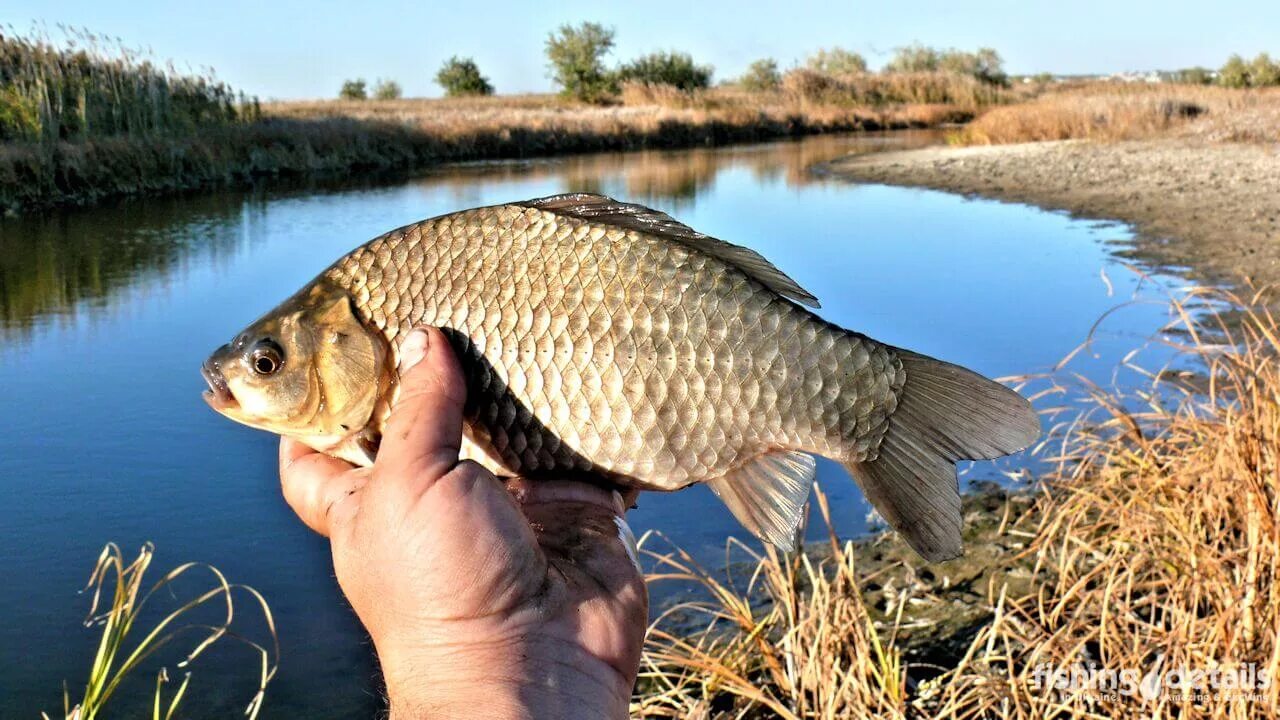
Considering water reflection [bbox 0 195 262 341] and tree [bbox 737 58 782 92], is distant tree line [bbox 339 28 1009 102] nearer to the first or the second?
tree [bbox 737 58 782 92]

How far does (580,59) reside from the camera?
44438mm

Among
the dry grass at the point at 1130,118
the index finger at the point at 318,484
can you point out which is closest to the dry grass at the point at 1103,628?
the index finger at the point at 318,484

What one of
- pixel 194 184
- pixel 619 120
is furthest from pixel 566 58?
pixel 194 184

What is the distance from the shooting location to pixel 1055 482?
12.7ft

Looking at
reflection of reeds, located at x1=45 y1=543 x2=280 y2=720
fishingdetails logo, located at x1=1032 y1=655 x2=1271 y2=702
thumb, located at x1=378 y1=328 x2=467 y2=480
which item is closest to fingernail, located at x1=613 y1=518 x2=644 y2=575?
thumb, located at x1=378 y1=328 x2=467 y2=480

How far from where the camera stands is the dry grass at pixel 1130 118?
20.7m

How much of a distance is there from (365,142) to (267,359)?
1993 cm

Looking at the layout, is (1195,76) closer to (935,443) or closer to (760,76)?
(760,76)

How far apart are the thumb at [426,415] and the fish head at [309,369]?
13 cm

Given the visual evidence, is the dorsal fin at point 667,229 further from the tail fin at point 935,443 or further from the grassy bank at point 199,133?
the grassy bank at point 199,133

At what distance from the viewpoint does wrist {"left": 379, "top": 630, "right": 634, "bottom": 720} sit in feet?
4.82

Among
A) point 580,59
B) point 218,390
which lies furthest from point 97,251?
point 580,59

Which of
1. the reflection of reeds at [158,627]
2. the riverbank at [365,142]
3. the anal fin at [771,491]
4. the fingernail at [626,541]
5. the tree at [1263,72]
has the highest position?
the tree at [1263,72]

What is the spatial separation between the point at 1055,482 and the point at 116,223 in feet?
37.0
